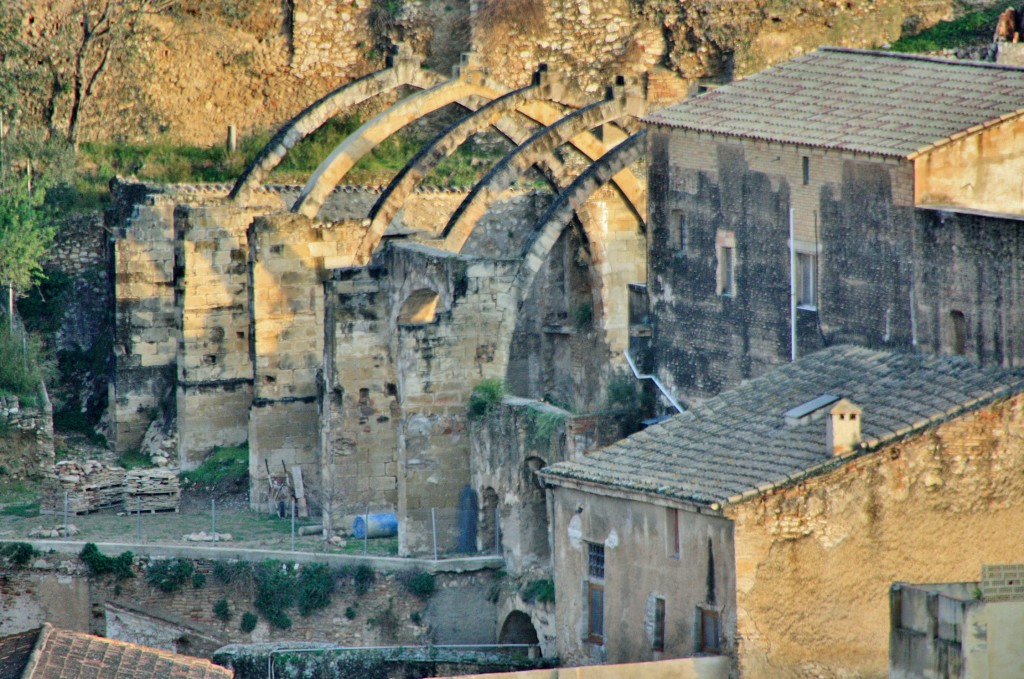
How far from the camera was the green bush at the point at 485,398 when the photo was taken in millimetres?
37531

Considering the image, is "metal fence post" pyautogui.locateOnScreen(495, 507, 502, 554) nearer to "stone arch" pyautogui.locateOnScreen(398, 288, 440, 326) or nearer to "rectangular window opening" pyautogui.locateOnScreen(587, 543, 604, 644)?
"stone arch" pyautogui.locateOnScreen(398, 288, 440, 326)

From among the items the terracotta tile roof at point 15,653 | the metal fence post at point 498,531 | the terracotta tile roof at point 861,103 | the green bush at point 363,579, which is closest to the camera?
the terracotta tile roof at point 15,653

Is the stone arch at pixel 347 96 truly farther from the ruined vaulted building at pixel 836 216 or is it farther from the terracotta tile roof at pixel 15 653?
the terracotta tile roof at pixel 15 653

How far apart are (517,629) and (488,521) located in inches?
88.7

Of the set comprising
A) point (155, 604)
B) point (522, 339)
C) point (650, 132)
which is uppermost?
point (650, 132)

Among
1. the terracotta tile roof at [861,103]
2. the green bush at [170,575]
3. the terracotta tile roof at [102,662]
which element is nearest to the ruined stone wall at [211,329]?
the green bush at [170,575]

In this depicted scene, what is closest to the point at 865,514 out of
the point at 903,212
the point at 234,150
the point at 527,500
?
the point at 903,212

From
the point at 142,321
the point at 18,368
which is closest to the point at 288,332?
the point at 142,321

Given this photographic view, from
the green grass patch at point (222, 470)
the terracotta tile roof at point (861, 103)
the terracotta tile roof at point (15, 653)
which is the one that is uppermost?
the terracotta tile roof at point (861, 103)

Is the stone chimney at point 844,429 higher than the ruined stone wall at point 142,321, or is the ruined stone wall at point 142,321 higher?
the ruined stone wall at point 142,321

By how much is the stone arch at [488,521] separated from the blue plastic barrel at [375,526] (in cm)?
235

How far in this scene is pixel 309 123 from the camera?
46.0 metres

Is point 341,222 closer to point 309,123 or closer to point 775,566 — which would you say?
point 309,123

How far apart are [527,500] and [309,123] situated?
40.3 ft
